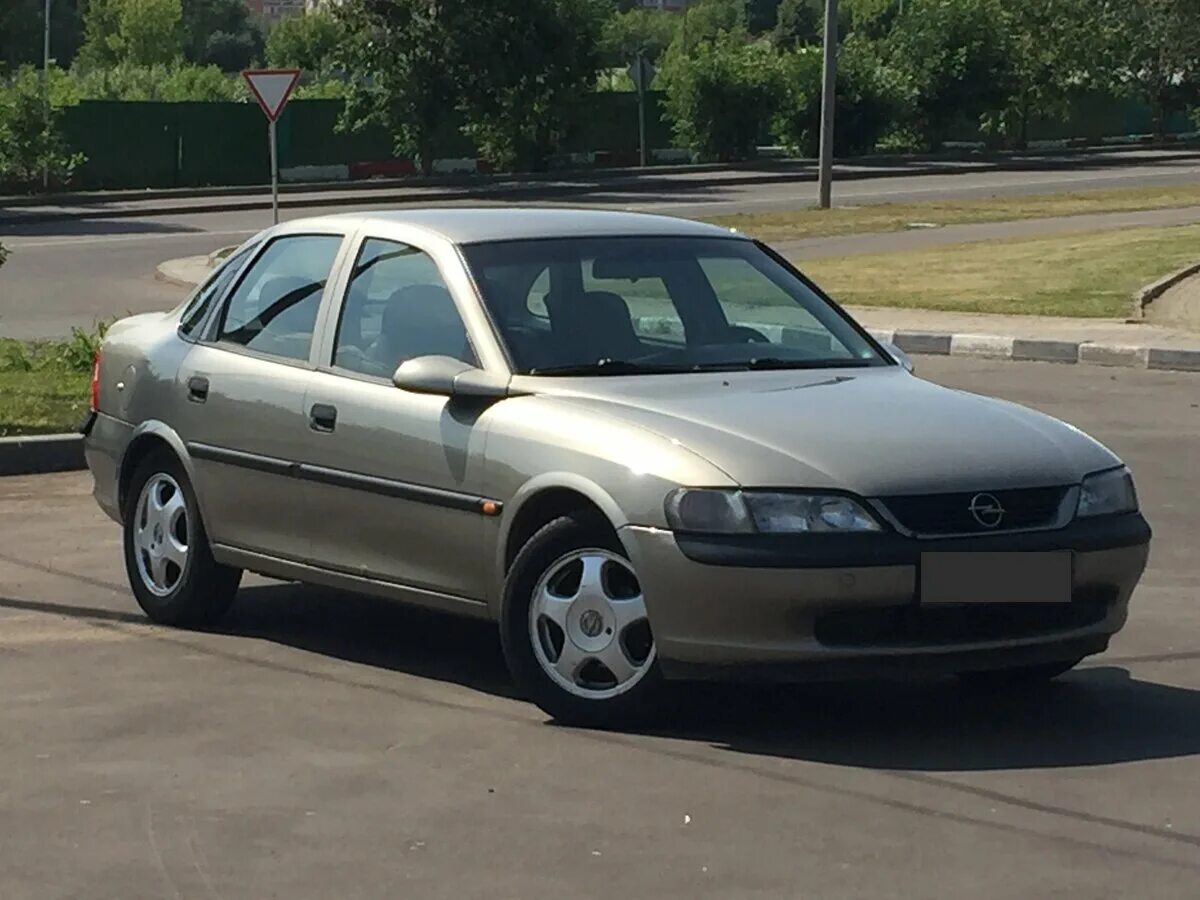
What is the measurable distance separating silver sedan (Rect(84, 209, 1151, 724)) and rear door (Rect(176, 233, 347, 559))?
1cm

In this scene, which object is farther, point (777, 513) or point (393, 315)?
point (393, 315)

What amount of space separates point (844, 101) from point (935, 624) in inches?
2068

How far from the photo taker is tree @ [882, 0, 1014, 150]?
60.8 metres

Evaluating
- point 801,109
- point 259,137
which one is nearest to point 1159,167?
point 801,109

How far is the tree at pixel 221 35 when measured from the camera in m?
141

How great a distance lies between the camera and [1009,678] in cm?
721

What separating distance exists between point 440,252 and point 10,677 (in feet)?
6.13

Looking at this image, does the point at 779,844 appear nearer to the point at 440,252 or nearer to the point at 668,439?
the point at 668,439

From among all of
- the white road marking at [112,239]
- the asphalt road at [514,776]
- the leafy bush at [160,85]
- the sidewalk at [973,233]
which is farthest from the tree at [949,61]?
the asphalt road at [514,776]

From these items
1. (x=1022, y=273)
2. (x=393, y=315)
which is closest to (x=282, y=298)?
(x=393, y=315)

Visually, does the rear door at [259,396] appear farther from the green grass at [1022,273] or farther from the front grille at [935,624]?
the green grass at [1022,273]

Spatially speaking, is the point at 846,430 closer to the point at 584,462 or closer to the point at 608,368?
the point at 584,462

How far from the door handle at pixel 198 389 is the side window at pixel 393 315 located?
25.6 inches

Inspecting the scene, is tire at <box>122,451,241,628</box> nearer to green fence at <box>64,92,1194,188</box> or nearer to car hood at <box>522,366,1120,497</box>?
car hood at <box>522,366,1120,497</box>
